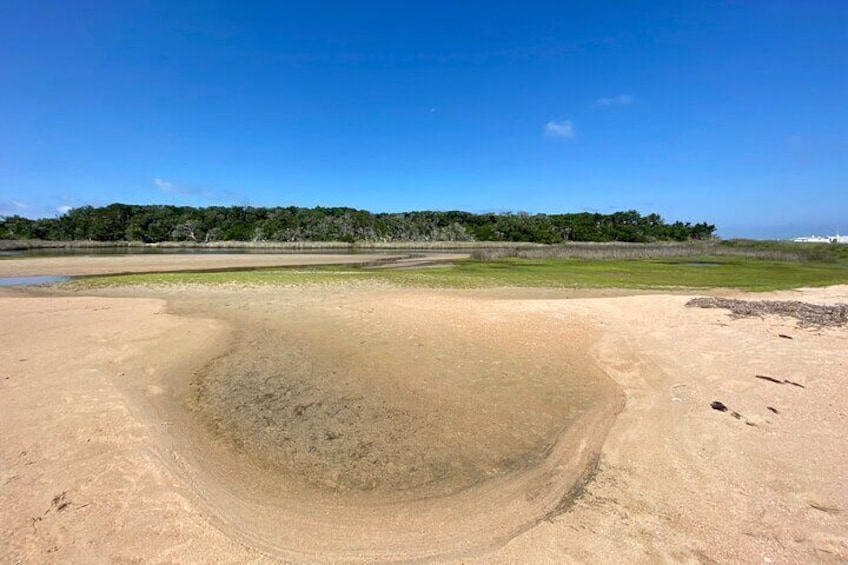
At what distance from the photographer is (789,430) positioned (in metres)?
5.56

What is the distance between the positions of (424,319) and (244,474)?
867 cm

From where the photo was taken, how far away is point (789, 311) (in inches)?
497

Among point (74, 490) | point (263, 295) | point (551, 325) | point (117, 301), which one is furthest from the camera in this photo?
point (263, 295)

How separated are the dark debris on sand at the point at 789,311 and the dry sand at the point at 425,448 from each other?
1222 mm

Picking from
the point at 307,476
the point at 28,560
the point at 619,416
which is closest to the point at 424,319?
the point at 619,416

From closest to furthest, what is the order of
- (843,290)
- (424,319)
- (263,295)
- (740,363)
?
1. (740,363)
2. (424,319)
3. (263,295)
4. (843,290)

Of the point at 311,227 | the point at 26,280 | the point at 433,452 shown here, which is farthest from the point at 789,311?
the point at 311,227

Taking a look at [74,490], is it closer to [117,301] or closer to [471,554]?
[471,554]

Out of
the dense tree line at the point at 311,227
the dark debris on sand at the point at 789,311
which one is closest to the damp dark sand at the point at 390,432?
the dark debris on sand at the point at 789,311

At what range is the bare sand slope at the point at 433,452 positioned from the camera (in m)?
3.65

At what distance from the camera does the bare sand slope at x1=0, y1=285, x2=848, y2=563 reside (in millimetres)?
3648

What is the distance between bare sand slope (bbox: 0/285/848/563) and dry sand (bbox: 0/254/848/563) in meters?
0.03

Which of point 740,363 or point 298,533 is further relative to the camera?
point 740,363

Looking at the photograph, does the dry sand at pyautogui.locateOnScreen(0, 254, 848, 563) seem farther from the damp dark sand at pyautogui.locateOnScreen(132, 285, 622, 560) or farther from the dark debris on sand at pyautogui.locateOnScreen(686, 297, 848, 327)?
the dark debris on sand at pyautogui.locateOnScreen(686, 297, 848, 327)
